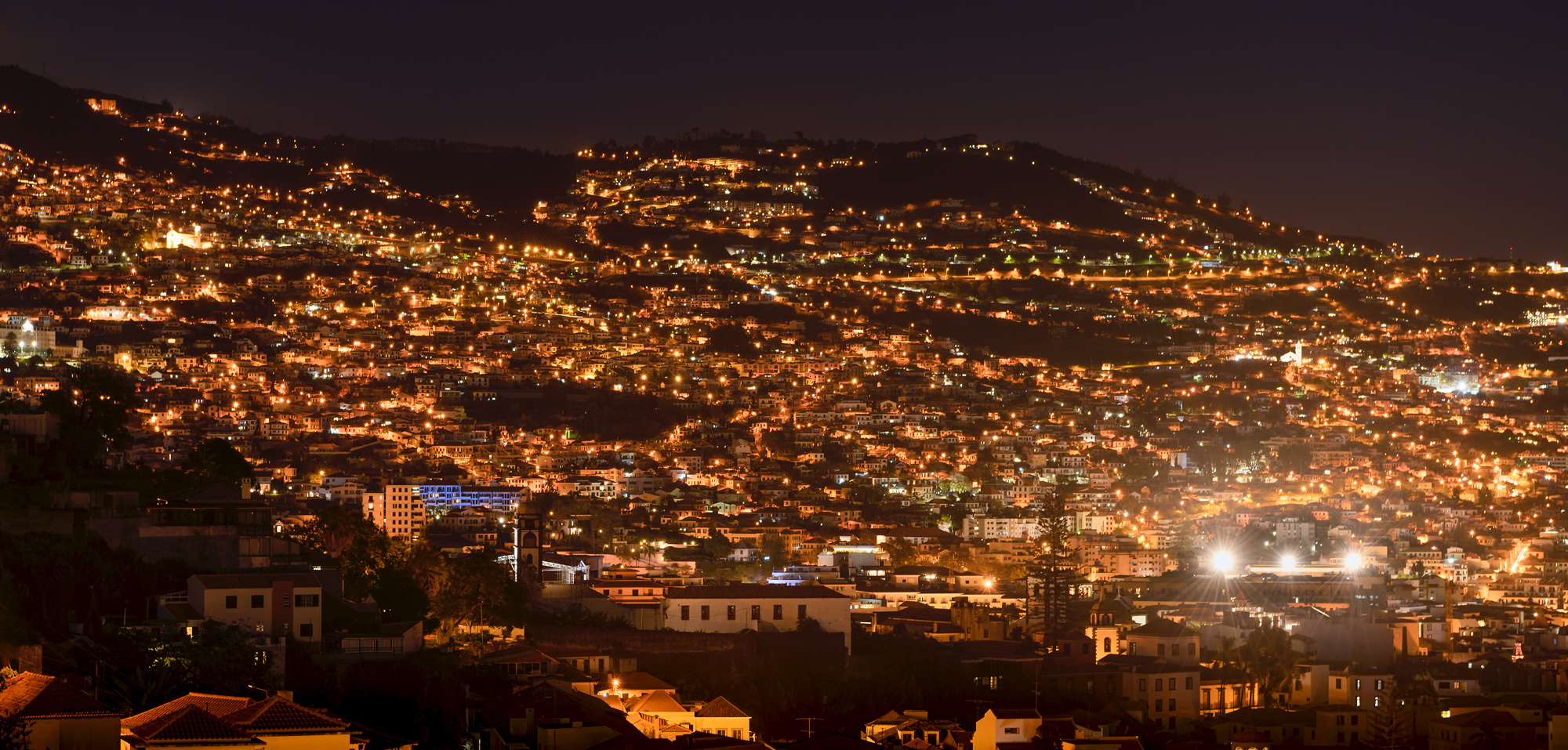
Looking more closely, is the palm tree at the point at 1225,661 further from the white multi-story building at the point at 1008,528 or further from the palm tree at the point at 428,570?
the white multi-story building at the point at 1008,528

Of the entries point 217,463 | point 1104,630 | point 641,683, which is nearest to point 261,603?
point 641,683

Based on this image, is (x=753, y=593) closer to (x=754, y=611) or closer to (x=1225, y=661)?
(x=754, y=611)

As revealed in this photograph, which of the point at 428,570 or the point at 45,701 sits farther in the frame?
the point at 428,570

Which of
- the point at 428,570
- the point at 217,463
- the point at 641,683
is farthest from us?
the point at 428,570

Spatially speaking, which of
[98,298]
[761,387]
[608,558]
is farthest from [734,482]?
[98,298]

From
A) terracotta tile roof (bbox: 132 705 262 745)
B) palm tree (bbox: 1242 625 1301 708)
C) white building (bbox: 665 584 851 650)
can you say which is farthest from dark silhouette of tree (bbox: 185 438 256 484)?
palm tree (bbox: 1242 625 1301 708)

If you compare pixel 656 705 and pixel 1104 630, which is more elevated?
pixel 656 705

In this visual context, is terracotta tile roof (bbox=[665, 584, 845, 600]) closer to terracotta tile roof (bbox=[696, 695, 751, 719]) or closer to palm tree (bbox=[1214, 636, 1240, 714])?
palm tree (bbox=[1214, 636, 1240, 714])
